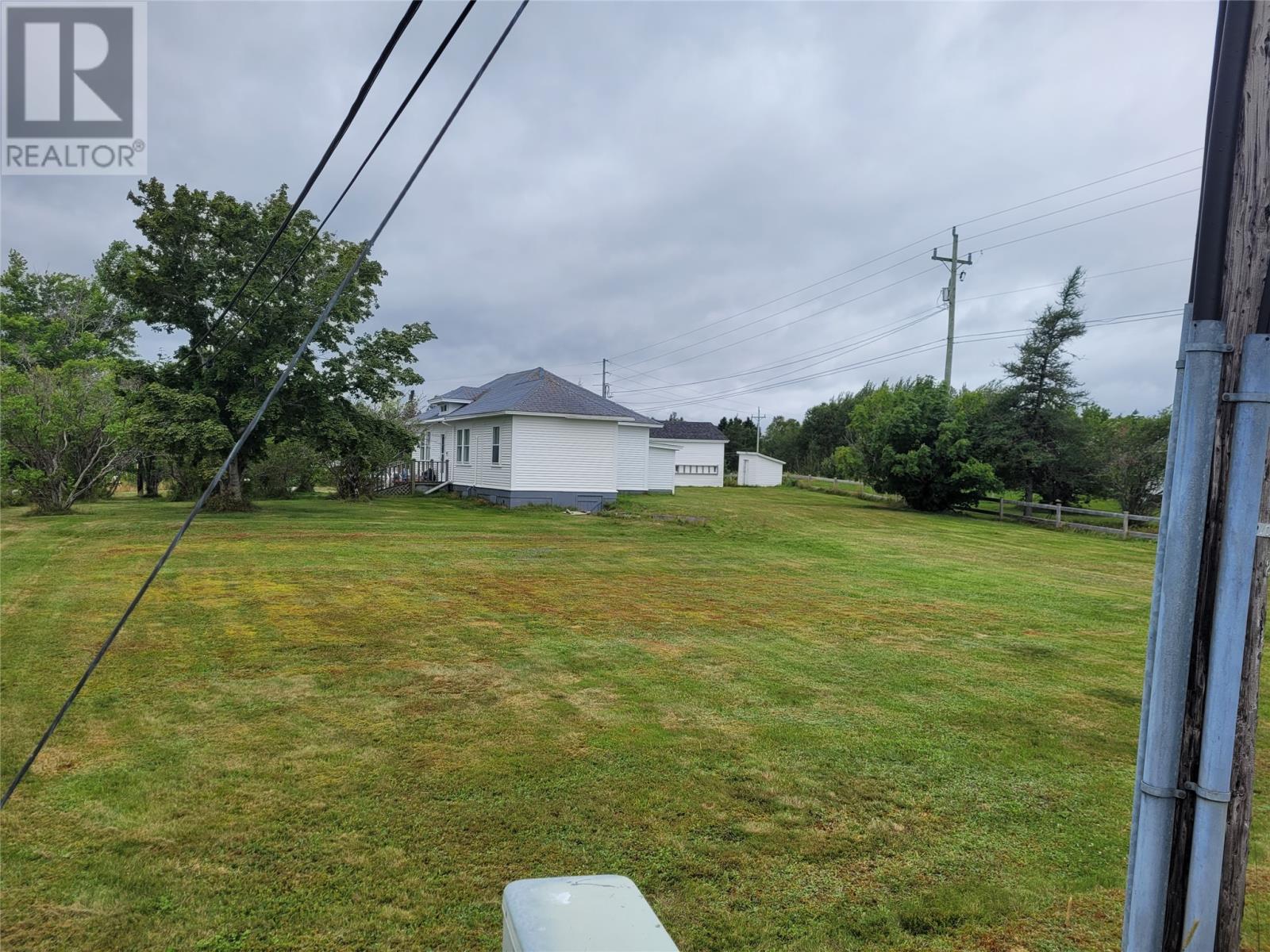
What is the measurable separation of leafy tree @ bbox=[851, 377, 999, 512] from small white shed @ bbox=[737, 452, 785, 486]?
14.0 meters

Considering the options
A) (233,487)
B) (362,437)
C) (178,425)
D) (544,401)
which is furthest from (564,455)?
(178,425)

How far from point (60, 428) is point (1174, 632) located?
20540 mm

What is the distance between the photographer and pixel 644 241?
29812 mm

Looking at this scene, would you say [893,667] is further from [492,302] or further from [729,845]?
[492,302]

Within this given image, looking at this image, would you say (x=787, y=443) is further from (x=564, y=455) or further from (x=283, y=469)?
(x=283, y=469)

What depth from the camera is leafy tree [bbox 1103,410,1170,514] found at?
23.4 m

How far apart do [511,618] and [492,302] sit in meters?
30.5

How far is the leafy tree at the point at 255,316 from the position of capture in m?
15.4

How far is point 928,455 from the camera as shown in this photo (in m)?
25.7

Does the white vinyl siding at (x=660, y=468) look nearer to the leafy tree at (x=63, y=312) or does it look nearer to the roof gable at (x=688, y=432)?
the roof gable at (x=688, y=432)

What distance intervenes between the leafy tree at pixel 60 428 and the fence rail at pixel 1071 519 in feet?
87.6

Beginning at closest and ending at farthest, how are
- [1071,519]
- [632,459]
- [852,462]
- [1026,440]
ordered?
[1071,519] < [1026,440] < [632,459] < [852,462]

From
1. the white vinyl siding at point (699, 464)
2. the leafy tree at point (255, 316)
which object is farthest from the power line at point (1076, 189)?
the leafy tree at point (255, 316)

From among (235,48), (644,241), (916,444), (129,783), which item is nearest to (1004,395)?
(916,444)
